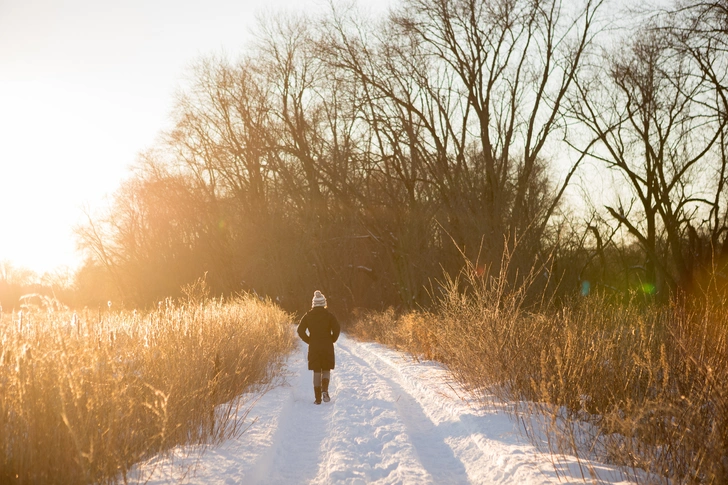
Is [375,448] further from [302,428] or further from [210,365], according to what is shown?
[210,365]

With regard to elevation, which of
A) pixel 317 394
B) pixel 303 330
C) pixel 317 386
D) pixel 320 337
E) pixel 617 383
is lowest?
pixel 317 394

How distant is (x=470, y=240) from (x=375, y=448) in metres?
11.0

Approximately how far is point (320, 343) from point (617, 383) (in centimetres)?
488

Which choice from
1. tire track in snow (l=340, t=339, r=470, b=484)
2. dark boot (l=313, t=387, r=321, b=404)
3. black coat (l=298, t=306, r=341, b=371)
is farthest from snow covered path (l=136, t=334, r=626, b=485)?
black coat (l=298, t=306, r=341, b=371)

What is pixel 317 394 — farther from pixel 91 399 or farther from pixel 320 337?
pixel 91 399

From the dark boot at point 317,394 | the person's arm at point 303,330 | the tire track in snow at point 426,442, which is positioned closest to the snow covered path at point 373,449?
the tire track in snow at point 426,442

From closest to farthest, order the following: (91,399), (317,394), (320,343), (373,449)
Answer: (91,399)
(373,449)
(317,394)
(320,343)

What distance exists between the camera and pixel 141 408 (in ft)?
14.8

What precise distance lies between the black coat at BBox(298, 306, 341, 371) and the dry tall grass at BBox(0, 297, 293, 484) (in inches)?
100

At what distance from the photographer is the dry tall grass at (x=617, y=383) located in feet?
12.0

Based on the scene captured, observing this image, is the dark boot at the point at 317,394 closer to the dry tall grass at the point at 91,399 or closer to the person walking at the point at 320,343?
the person walking at the point at 320,343

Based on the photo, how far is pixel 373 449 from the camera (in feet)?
17.5

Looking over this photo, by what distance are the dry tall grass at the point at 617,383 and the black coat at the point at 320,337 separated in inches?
82.7

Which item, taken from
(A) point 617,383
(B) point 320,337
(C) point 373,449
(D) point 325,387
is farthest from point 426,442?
(B) point 320,337
